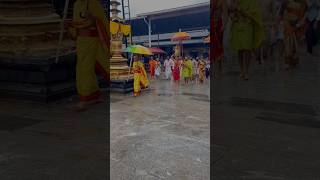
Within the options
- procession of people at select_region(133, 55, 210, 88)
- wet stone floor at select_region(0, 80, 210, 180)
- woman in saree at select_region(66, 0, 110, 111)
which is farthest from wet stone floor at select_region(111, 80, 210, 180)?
procession of people at select_region(133, 55, 210, 88)

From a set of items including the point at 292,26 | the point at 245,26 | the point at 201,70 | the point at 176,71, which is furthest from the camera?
the point at 201,70

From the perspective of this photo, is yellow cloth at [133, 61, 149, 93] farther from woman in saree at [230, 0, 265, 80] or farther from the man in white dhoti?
the man in white dhoti

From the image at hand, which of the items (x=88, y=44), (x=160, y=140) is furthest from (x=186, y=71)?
(x=160, y=140)

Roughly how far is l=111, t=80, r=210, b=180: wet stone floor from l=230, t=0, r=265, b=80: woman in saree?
11.5ft

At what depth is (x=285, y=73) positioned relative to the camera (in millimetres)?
11125

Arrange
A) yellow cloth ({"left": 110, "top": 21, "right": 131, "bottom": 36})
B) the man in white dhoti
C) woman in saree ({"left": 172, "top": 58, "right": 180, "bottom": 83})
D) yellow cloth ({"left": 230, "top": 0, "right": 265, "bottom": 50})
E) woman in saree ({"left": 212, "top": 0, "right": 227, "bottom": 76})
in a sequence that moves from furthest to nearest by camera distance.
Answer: the man in white dhoti, woman in saree ({"left": 172, "top": 58, "right": 180, "bottom": 83}), woman in saree ({"left": 212, "top": 0, "right": 227, "bottom": 76}), yellow cloth ({"left": 230, "top": 0, "right": 265, "bottom": 50}), yellow cloth ({"left": 110, "top": 21, "right": 131, "bottom": 36})

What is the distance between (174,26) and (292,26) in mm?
22386

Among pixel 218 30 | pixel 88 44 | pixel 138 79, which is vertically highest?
pixel 218 30

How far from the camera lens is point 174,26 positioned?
33938 mm

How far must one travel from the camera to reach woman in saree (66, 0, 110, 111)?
216 inches

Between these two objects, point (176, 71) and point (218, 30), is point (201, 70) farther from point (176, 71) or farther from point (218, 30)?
point (218, 30)

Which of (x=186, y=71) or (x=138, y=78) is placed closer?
(x=138, y=78)

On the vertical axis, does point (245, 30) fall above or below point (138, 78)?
above

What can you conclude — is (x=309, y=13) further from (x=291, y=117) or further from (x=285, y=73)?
(x=291, y=117)
